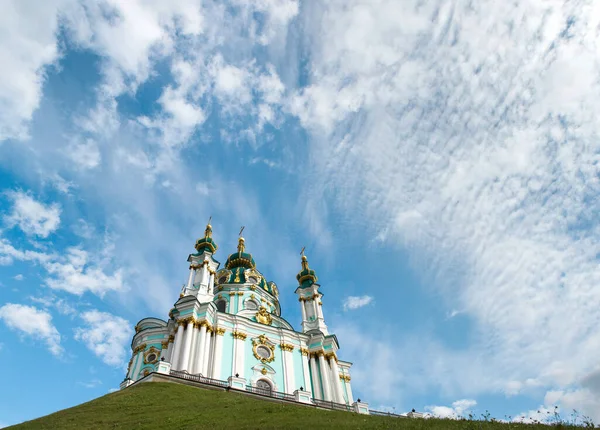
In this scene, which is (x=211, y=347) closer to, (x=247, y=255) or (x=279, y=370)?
(x=279, y=370)

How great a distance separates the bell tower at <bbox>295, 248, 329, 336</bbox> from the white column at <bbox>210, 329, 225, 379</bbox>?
31.9 feet

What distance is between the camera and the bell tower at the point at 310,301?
40281 mm

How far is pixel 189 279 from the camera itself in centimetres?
3838

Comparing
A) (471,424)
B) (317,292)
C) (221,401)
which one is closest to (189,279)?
(317,292)

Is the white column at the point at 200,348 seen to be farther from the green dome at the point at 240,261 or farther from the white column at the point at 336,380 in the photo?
the green dome at the point at 240,261

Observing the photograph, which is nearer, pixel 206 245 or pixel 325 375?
pixel 325 375

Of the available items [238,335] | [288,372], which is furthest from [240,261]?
[288,372]

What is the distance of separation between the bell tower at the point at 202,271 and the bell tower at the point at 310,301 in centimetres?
983

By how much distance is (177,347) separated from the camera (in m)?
30.4

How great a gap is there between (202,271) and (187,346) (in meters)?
9.39

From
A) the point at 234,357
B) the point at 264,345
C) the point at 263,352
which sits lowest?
the point at 234,357

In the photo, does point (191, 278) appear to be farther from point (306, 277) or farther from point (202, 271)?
point (306, 277)

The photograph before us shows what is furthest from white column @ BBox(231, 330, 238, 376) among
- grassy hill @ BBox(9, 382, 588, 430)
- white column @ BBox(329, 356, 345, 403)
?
grassy hill @ BBox(9, 382, 588, 430)

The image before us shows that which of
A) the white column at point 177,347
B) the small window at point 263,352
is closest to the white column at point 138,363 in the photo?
the white column at point 177,347
